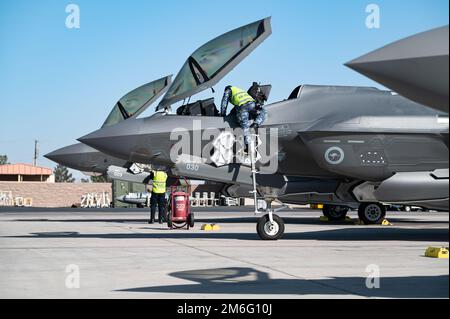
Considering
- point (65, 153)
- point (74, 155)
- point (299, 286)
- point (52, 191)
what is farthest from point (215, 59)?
point (52, 191)

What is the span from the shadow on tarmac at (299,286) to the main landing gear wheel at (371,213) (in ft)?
39.7

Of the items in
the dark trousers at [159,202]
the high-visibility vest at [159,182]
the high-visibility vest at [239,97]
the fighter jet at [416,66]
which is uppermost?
the high-visibility vest at [239,97]

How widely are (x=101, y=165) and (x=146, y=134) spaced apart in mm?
9873

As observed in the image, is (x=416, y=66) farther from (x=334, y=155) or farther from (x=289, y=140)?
(x=289, y=140)

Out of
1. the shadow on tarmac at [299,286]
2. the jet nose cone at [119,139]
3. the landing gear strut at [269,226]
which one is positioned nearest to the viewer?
the shadow on tarmac at [299,286]

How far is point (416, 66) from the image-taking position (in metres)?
4.79

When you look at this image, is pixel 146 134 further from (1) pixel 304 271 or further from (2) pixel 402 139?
(1) pixel 304 271

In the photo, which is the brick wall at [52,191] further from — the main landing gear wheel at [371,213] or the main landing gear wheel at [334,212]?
the main landing gear wheel at [371,213]

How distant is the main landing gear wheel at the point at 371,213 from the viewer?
19562mm

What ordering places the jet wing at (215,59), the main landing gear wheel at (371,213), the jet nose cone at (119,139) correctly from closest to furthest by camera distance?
the jet wing at (215,59) → the jet nose cone at (119,139) → the main landing gear wheel at (371,213)

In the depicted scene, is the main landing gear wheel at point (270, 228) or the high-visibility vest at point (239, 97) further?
the high-visibility vest at point (239, 97)

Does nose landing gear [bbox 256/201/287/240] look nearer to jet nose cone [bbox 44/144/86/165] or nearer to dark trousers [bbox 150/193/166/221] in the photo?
→ dark trousers [bbox 150/193/166/221]

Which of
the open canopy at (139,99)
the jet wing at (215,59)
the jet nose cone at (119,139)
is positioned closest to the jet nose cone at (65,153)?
the open canopy at (139,99)

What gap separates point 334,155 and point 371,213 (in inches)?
320
